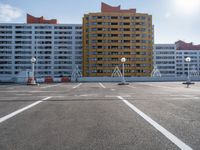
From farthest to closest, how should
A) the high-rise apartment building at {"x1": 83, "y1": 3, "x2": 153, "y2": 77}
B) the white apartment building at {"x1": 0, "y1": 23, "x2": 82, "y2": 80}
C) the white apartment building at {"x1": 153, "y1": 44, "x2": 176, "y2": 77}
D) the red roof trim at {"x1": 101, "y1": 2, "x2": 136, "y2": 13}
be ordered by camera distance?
the white apartment building at {"x1": 153, "y1": 44, "x2": 176, "y2": 77} < the white apartment building at {"x1": 0, "y1": 23, "x2": 82, "y2": 80} < the red roof trim at {"x1": 101, "y1": 2, "x2": 136, "y2": 13} < the high-rise apartment building at {"x1": 83, "y1": 3, "x2": 153, "y2": 77}

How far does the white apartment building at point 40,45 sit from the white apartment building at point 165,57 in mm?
45461

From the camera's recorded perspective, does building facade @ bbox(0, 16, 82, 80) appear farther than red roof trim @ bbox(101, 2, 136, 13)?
Yes

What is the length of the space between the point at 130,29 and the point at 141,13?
Answer: 28.0ft

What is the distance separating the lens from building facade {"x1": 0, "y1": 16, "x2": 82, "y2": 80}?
307 feet

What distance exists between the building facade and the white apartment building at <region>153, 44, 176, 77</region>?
45.5m

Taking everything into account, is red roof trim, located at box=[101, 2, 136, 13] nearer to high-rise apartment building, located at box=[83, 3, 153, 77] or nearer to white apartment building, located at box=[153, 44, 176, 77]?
high-rise apartment building, located at box=[83, 3, 153, 77]

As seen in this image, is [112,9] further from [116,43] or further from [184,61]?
[184,61]

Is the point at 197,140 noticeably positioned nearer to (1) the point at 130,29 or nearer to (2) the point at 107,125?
(2) the point at 107,125

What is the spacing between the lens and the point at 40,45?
9462cm

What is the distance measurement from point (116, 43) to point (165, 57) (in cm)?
4291

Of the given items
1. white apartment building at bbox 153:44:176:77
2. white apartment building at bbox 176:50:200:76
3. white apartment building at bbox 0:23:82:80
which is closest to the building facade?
white apartment building at bbox 0:23:82:80

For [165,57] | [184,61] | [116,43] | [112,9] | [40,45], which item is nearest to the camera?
[116,43]

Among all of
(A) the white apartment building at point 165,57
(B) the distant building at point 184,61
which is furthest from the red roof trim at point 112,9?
(B) the distant building at point 184,61

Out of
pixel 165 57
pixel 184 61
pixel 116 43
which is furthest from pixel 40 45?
pixel 184 61
